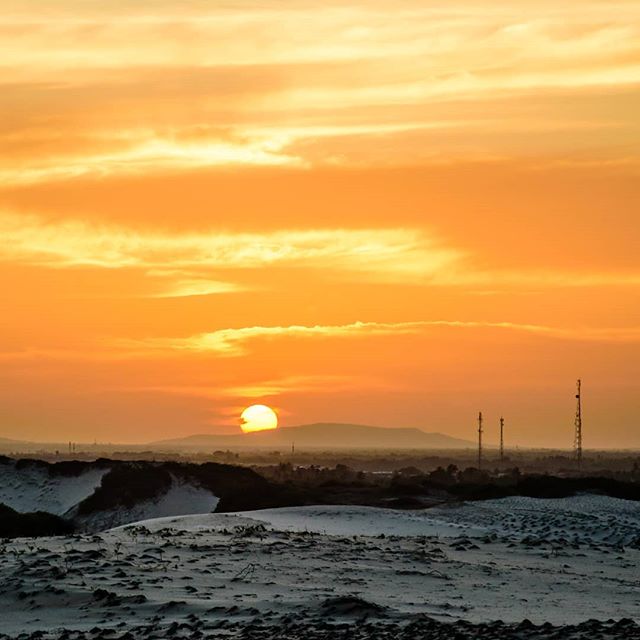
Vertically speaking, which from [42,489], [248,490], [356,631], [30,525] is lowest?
[30,525]

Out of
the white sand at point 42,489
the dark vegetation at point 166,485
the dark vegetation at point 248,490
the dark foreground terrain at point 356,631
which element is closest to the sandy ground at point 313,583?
the dark foreground terrain at point 356,631

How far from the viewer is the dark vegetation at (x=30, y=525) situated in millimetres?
38188

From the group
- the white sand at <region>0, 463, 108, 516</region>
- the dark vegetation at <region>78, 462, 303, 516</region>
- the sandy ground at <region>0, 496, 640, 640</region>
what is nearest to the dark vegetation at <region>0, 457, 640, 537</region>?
the dark vegetation at <region>78, 462, 303, 516</region>

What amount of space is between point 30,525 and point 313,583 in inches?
847

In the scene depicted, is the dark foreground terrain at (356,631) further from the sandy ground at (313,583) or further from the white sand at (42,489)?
the white sand at (42,489)

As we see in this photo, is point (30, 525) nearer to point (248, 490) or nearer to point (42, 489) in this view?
point (248, 490)

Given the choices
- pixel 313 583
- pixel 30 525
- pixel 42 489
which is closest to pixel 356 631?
pixel 313 583

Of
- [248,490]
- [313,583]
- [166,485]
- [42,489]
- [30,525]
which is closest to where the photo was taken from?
[313,583]

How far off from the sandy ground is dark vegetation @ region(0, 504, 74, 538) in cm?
823

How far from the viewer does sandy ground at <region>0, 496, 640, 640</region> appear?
16328mm

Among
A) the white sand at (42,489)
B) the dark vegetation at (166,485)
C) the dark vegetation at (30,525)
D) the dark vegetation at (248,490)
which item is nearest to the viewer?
the dark vegetation at (30,525)

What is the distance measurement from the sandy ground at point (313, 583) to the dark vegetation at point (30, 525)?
8.23m

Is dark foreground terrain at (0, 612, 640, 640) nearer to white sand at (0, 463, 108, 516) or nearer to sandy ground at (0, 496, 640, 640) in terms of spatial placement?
sandy ground at (0, 496, 640, 640)

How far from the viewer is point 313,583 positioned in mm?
20125
